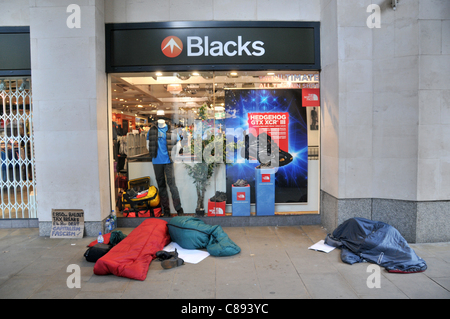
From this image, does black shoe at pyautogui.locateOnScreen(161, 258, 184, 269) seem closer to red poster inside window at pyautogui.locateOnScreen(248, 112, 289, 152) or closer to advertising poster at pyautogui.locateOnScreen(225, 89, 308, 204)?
advertising poster at pyautogui.locateOnScreen(225, 89, 308, 204)

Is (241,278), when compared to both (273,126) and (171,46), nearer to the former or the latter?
(273,126)

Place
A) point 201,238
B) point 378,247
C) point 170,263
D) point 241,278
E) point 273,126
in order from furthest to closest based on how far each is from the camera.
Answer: point 273,126 < point 201,238 < point 378,247 < point 170,263 < point 241,278

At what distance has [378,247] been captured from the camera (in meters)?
4.17

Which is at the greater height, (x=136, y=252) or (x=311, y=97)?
(x=311, y=97)

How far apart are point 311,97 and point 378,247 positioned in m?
3.34

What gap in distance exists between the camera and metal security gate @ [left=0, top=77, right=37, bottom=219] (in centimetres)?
609

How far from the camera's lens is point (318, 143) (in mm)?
6254

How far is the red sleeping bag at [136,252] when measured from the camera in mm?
3803

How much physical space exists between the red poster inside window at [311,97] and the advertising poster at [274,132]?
14 cm

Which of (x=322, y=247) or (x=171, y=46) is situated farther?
(x=171, y=46)

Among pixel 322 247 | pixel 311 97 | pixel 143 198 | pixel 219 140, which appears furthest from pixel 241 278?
pixel 311 97

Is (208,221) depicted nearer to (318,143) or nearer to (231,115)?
(231,115)
